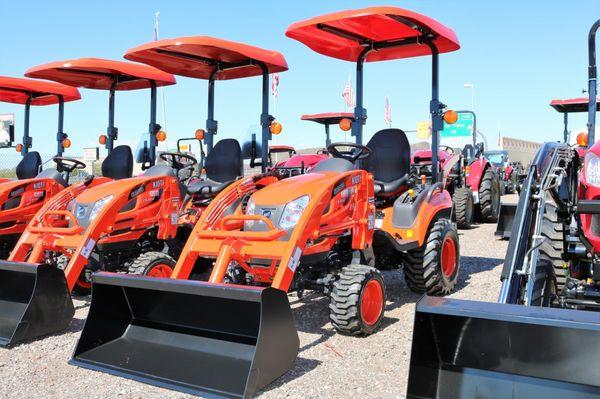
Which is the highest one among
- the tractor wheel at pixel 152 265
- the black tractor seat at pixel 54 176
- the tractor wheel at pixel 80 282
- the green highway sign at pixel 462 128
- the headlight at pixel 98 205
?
the green highway sign at pixel 462 128

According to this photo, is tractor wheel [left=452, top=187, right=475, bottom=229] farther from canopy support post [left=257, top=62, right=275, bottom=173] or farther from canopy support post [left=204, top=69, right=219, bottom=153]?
canopy support post [left=257, top=62, right=275, bottom=173]

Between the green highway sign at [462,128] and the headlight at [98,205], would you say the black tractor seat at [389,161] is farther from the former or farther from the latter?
the green highway sign at [462,128]

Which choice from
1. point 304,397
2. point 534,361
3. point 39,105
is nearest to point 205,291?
point 304,397

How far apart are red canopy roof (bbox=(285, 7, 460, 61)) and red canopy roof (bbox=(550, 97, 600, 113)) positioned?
223 inches

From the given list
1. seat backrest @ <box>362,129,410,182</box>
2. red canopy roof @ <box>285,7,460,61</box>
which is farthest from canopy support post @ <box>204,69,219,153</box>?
seat backrest @ <box>362,129,410,182</box>

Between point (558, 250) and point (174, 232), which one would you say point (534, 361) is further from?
point (174, 232)

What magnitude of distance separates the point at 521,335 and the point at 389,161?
3428 mm

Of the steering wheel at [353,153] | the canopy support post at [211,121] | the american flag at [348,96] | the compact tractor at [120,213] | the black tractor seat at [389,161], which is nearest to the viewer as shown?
the compact tractor at [120,213]

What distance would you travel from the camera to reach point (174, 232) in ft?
19.1

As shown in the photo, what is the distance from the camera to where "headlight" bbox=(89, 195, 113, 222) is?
17.3ft

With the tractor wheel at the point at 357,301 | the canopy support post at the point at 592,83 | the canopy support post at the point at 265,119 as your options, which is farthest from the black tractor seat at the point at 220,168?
the canopy support post at the point at 592,83

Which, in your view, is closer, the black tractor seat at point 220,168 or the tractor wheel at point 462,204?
the black tractor seat at point 220,168

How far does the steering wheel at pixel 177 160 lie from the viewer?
707 cm

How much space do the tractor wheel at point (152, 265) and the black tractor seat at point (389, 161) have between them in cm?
201
